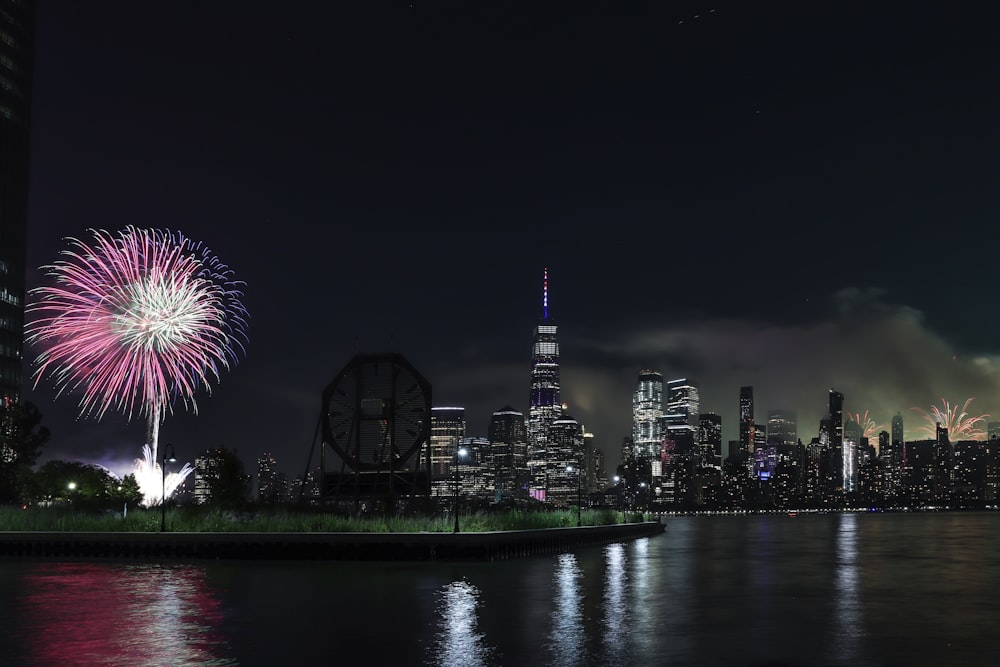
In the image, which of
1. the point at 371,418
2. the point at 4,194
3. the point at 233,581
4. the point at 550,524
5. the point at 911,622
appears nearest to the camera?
the point at 911,622

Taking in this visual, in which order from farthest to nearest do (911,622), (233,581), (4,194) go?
1. (4,194)
2. (233,581)
3. (911,622)

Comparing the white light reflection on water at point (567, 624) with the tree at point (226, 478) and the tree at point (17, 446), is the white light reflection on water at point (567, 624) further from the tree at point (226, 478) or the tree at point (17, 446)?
the tree at point (17, 446)

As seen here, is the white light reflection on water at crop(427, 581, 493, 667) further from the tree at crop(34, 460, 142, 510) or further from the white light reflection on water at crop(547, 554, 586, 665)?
the tree at crop(34, 460, 142, 510)

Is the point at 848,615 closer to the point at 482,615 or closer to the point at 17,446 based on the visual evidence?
the point at 482,615

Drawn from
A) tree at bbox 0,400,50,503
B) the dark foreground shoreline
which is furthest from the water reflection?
tree at bbox 0,400,50,503

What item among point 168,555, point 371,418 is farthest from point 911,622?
point 371,418

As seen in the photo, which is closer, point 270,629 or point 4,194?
point 270,629

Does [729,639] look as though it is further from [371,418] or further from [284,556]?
[371,418]
